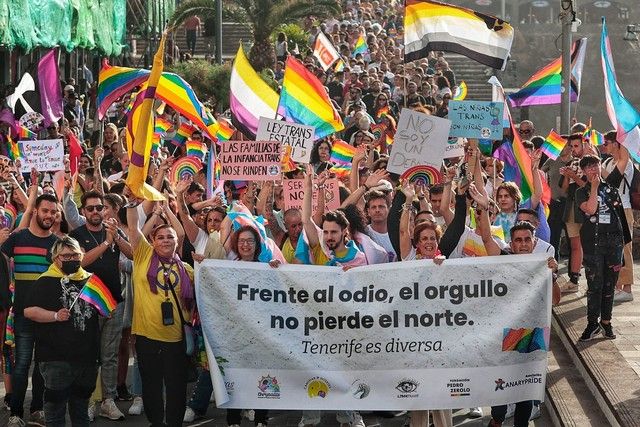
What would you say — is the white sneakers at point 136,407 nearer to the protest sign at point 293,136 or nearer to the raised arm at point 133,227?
the raised arm at point 133,227

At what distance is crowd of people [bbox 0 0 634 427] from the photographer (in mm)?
9727

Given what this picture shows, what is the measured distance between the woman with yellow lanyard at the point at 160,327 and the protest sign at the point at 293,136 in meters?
3.34

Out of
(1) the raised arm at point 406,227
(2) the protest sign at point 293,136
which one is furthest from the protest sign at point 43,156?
(1) the raised arm at point 406,227

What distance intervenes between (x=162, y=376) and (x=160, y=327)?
0.33 meters

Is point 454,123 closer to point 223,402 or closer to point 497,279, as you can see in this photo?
point 497,279

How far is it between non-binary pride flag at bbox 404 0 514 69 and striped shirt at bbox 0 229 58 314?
4.80m

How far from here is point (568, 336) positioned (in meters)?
13.0

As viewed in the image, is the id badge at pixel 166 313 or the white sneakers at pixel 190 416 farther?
the white sneakers at pixel 190 416

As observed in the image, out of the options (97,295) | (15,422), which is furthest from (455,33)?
(15,422)

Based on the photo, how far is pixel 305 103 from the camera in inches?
582

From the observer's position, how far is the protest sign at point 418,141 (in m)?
12.0

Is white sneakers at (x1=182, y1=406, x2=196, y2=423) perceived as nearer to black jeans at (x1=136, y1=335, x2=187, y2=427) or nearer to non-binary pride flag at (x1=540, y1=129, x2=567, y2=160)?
black jeans at (x1=136, y1=335, x2=187, y2=427)

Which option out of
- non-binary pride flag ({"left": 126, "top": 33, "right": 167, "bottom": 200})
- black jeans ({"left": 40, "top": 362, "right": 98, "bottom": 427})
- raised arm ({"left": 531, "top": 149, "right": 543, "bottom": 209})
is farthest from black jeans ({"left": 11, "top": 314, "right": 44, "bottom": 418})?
raised arm ({"left": 531, "top": 149, "right": 543, "bottom": 209})

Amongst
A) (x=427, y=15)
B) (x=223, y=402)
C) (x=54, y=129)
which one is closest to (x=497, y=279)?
(x=223, y=402)
